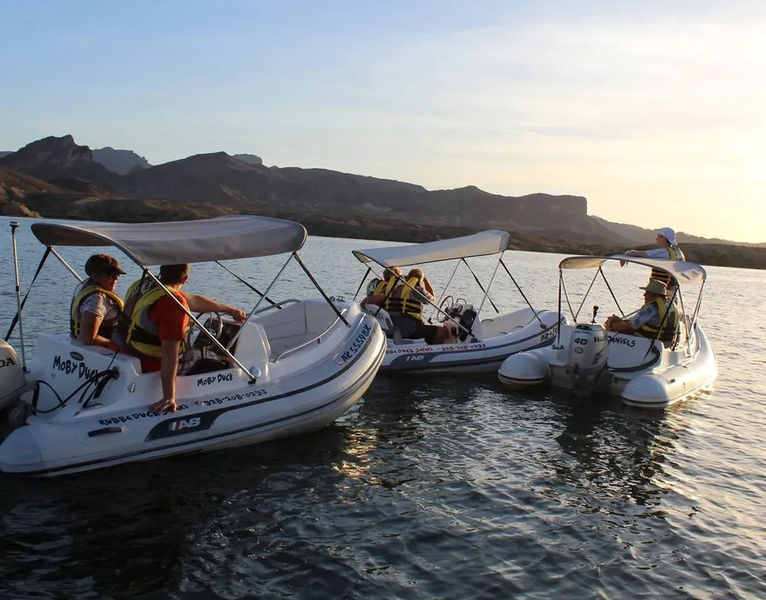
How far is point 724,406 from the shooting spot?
42.5 feet

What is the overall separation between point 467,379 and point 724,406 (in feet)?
14.9

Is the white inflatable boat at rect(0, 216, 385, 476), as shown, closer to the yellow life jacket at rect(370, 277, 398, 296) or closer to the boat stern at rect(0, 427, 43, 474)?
the boat stern at rect(0, 427, 43, 474)

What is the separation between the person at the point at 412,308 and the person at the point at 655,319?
135 inches

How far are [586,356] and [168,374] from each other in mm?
7058

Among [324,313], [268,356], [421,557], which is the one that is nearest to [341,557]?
[421,557]

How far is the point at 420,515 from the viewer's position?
7.23m

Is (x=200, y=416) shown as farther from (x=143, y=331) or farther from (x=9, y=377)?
(x=9, y=377)

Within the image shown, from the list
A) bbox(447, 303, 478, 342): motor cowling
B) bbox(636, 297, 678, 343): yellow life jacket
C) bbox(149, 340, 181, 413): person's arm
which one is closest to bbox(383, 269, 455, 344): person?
bbox(447, 303, 478, 342): motor cowling

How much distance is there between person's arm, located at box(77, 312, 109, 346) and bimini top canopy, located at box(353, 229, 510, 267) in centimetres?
585

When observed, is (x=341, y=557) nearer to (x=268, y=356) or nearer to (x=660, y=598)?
(x=660, y=598)

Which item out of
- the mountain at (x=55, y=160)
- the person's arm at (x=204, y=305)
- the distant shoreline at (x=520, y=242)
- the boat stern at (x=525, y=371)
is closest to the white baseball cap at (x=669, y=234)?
the boat stern at (x=525, y=371)

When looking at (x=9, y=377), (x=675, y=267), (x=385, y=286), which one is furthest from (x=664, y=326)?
(x=9, y=377)

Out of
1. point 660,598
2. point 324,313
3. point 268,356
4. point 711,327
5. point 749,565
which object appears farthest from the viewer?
point 711,327

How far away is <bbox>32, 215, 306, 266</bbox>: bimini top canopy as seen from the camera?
24.1 feet
